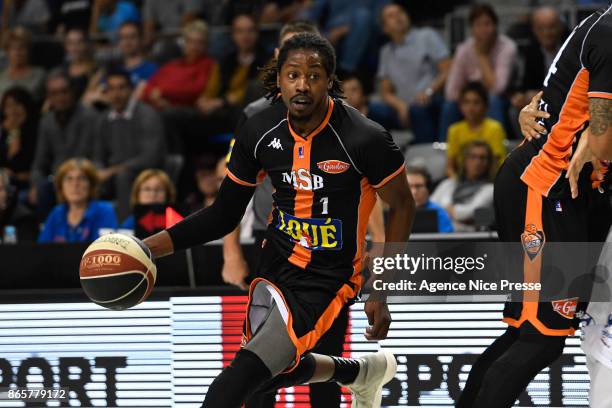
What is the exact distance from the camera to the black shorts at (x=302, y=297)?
14.4ft

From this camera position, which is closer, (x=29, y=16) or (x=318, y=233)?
(x=318, y=233)

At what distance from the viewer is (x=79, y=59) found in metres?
11.6

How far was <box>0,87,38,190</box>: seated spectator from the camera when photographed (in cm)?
1073

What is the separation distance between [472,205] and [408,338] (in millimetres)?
3063

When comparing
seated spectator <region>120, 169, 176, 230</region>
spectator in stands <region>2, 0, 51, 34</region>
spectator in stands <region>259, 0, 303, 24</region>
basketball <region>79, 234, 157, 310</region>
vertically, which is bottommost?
basketball <region>79, 234, 157, 310</region>

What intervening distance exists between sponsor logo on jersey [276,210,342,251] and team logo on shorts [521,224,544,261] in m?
0.77

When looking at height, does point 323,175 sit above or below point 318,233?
above

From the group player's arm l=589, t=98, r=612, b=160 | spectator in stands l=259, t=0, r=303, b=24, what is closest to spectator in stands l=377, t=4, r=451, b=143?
spectator in stands l=259, t=0, r=303, b=24

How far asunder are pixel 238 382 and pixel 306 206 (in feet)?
2.69

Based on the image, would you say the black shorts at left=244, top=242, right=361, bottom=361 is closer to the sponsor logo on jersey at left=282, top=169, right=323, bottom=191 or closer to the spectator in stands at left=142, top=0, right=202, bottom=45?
the sponsor logo on jersey at left=282, top=169, right=323, bottom=191

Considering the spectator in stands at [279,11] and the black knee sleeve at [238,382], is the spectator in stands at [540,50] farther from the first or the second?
the black knee sleeve at [238,382]

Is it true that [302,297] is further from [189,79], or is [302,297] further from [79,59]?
[79,59]

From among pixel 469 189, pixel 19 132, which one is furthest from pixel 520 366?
pixel 19 132

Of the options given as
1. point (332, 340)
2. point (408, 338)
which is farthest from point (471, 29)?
point (332, 340)
